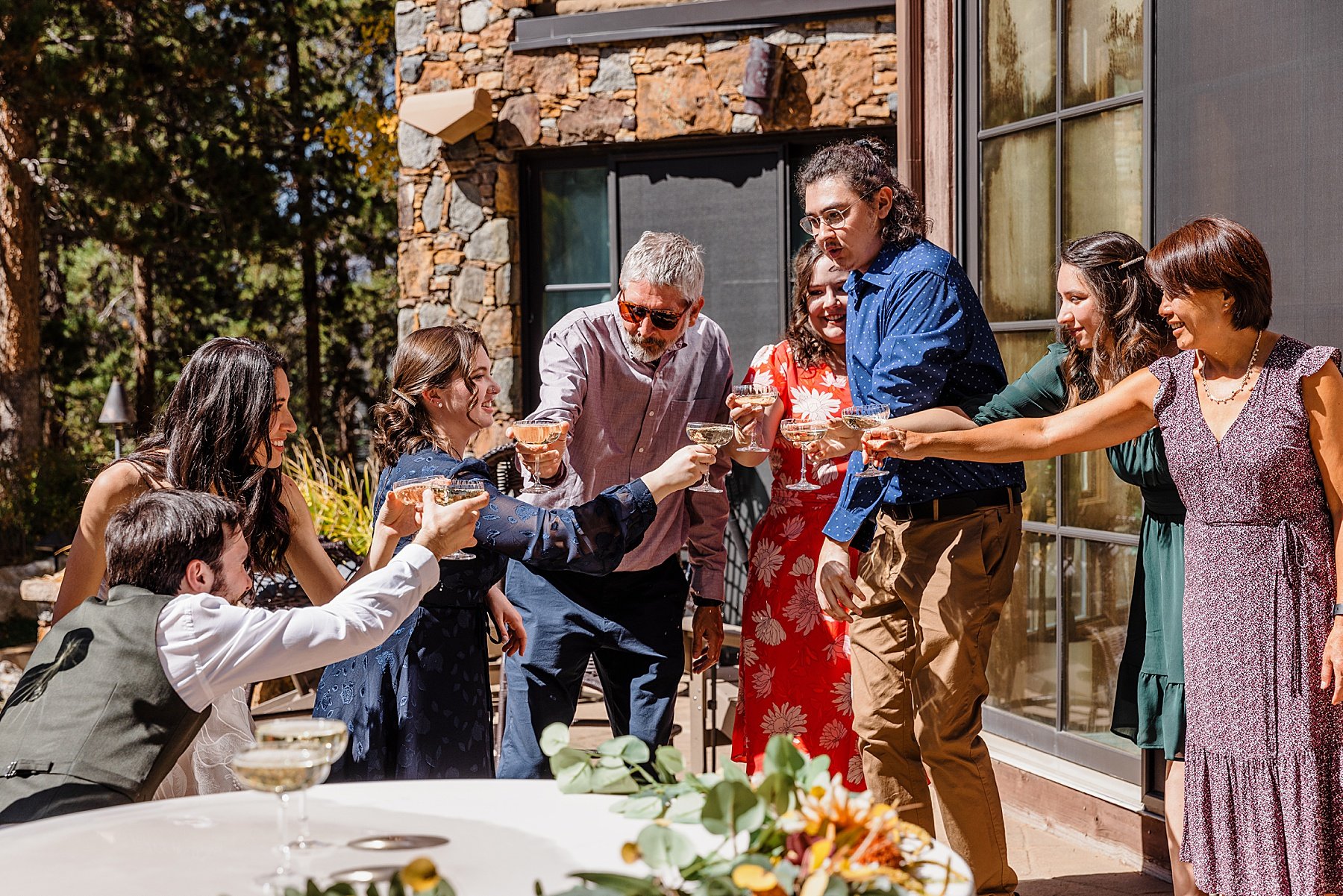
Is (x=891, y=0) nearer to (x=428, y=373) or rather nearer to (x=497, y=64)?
(x=497, y=64)

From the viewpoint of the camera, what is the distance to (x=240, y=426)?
8.87ft

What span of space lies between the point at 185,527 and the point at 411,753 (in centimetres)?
81

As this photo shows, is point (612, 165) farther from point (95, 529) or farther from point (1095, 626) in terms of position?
point (95, 529)

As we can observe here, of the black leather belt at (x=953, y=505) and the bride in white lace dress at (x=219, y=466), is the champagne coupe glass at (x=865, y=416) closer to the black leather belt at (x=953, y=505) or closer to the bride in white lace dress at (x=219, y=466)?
the black leather belt at (x=953, y=505)

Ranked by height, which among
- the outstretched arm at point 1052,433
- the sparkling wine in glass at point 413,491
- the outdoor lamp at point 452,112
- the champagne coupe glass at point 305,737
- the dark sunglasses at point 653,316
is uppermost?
the outdoor lamp at point 452,112

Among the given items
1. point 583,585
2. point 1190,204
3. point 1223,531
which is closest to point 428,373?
point 583,585

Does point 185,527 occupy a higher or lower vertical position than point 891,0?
lower

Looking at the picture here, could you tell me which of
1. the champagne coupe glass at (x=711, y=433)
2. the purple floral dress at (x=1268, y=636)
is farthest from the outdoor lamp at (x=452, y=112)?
the purple floral dress at (x=1268, y=636)

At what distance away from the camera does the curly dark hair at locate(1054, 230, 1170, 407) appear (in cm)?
297

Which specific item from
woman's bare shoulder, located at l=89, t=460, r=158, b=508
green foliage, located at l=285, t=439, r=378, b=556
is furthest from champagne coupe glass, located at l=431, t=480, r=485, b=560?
green foliage, located at l=285, t=439, r=378, b=556

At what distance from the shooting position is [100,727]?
2008 millimetres

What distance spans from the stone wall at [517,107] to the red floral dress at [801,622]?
345cm

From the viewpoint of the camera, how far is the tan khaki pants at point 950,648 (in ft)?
9.70

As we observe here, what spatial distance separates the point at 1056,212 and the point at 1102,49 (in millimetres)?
529
